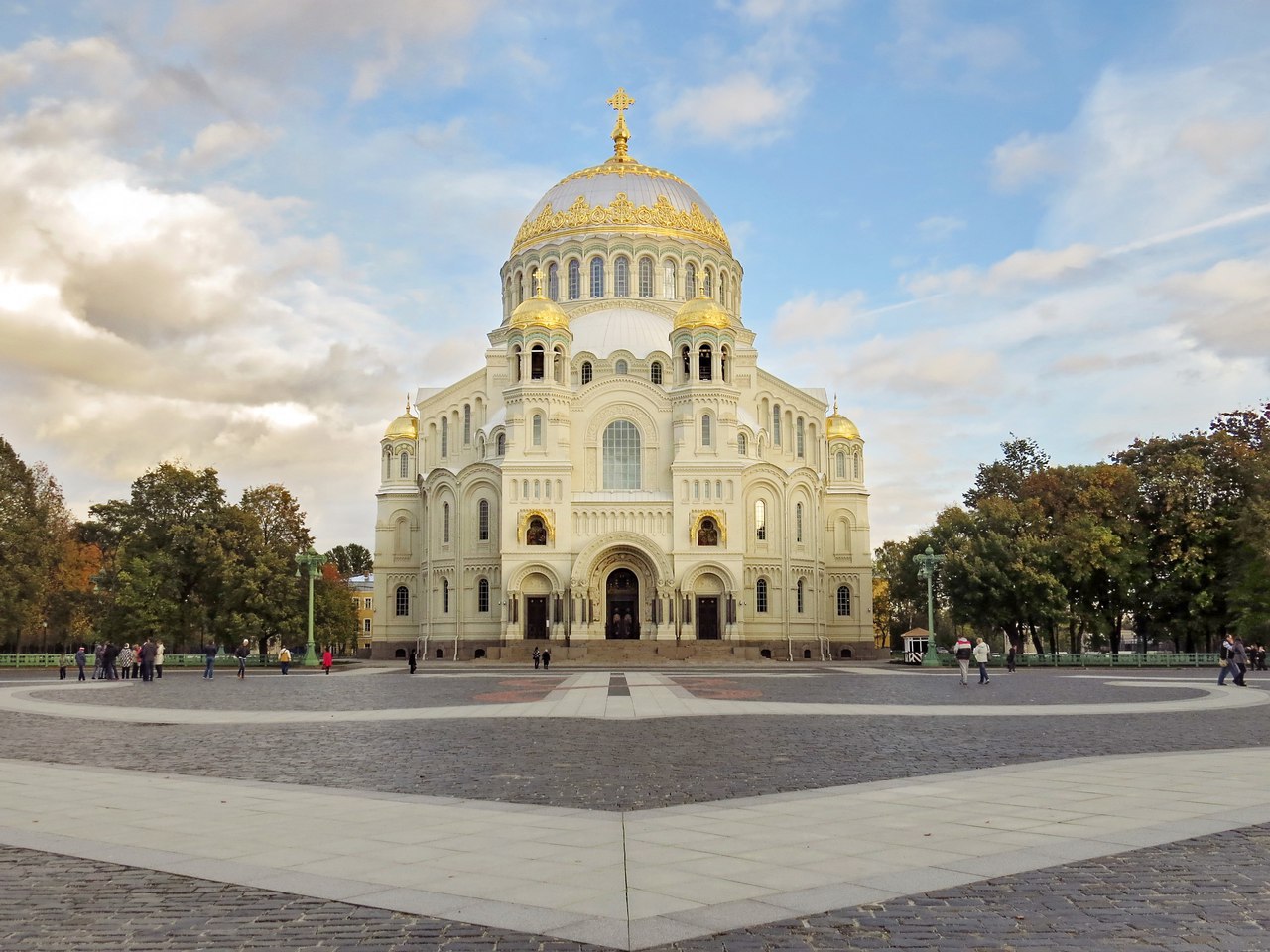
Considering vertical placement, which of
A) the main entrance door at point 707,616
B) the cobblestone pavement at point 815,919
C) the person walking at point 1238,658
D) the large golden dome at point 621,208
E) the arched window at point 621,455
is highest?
the large golden dome at point 621,208

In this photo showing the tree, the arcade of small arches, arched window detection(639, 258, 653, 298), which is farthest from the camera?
the tree

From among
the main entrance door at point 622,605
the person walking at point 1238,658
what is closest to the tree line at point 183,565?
the main entrance door at point 622,605

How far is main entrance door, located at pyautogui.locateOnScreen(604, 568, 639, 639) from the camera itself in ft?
210

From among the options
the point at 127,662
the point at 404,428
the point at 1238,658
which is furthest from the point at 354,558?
the point at 1238,658

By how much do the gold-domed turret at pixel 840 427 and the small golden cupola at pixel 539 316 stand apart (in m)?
19.5

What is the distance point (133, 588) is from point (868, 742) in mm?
48771

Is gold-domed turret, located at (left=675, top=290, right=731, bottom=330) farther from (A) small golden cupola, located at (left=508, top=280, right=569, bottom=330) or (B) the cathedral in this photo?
(A) small golden cupola, located at (left=508, top=280, right=569, bottom=330)

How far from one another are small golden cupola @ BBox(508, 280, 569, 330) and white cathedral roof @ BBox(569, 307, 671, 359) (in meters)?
2.97

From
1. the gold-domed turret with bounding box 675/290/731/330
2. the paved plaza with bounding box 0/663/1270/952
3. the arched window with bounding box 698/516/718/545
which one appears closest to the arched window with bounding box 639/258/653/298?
the gold-domed turret with bounding box 675/290/731/330

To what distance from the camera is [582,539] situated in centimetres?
6288

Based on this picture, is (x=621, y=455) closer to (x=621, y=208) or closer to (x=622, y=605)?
(x=622, y=605)

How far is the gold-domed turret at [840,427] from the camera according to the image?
7600 cm

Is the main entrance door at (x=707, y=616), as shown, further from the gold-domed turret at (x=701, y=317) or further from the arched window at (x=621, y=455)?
the gold-domed turret at (x=701, y=317)

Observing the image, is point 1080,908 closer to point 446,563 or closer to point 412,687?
point 412,687
